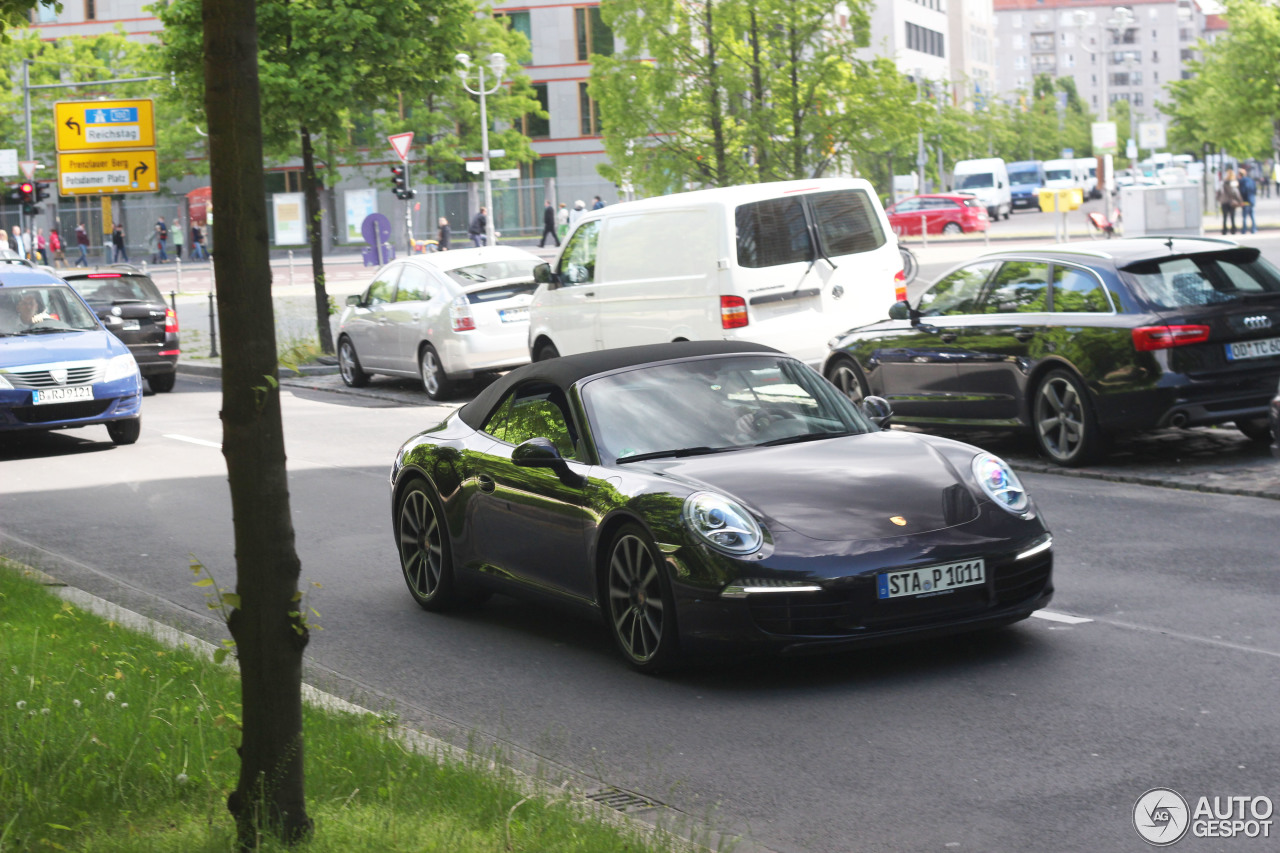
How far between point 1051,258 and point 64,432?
1141 centimetres

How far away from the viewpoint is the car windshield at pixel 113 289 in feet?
76.4

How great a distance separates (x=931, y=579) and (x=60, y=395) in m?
11.6

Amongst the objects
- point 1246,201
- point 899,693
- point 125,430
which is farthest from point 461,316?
point 1246,201

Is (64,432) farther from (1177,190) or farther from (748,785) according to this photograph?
(1177,190)

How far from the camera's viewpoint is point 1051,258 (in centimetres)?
1239

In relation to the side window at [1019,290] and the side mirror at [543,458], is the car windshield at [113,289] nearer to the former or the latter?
the side window at [1019,290]

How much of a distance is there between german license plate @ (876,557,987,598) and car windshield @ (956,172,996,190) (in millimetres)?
73055

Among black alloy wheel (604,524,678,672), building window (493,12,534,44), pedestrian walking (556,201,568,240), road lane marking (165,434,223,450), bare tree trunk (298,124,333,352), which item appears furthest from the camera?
building window (493,12,534,44)

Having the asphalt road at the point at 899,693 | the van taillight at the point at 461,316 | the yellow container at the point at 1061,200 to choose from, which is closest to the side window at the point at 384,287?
the van taillight at the point at 461,316

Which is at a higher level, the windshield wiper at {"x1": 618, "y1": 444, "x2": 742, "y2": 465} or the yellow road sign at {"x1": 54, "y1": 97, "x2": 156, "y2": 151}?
the yellow road sign at {"x1": 54, "y1": 97, "x2": 156, "y2": 151}

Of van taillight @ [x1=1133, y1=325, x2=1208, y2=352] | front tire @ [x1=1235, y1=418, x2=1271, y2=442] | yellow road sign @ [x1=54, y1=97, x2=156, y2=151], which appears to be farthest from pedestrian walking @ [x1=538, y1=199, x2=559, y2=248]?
van taillight @ [x1=1133, y1=325, x2=1208, y2=352]

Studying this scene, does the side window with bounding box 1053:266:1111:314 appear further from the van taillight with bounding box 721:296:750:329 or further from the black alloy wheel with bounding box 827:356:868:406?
the van taillight with bounding box 721:296:750:329

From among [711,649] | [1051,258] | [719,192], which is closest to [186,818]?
[711,649]

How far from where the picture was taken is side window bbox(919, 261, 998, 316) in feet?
42.7
